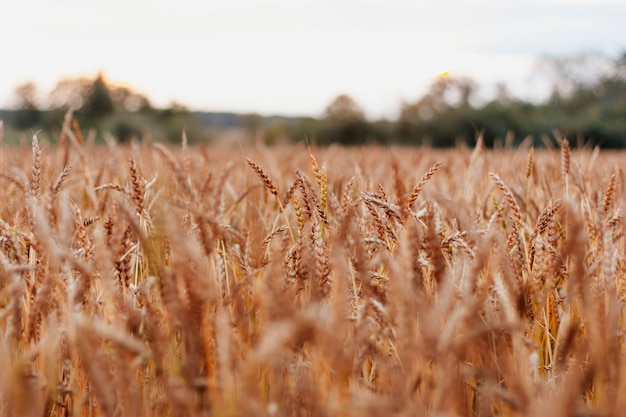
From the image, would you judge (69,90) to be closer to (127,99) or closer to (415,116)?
(127,99)

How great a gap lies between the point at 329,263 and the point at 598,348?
483mm

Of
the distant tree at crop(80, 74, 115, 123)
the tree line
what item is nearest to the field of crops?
the tree line

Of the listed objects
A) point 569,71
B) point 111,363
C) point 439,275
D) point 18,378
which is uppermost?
point 569,71

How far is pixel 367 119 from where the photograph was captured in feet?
95.0

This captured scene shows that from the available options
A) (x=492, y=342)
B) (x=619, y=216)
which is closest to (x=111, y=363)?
(x=492, y=342)

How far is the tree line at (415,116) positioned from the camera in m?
26.6

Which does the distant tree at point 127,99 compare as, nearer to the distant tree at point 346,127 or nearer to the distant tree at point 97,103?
the distant tree at point 97,103

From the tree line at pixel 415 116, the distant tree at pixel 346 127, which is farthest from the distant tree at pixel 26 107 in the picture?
the distant tree at pixel 346 127

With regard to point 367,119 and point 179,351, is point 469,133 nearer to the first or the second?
point 367,119

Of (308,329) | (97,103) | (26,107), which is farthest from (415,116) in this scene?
(308,329)

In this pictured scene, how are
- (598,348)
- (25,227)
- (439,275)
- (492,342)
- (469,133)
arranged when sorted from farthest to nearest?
(469,133) < (25,227) < (492,342) < (439,275) < (598,348)

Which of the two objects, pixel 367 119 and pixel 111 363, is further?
pixel 367 119

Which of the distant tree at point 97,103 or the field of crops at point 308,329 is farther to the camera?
the distant tree at point 97,103

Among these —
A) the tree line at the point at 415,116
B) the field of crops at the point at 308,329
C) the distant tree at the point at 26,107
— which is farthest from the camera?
the distant tree at the point at 26,107
